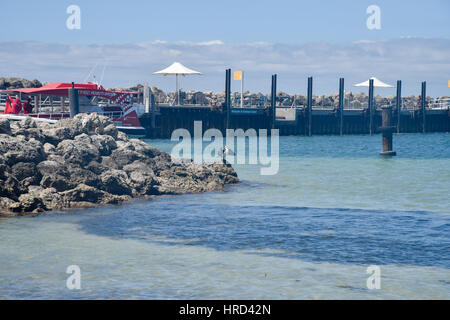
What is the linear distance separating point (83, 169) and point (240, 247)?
7.79 meters

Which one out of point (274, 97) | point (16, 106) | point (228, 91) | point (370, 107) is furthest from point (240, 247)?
point (370, 107)

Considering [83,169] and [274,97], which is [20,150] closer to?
[83,169]

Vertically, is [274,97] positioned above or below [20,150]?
above

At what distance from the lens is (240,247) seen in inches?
503

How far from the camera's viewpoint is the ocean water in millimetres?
9828

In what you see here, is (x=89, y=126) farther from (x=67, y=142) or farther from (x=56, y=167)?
(x=56, y=167)

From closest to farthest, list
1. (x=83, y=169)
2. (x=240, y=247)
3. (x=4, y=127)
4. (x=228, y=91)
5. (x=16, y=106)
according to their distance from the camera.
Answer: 1. (x=240, y=247)
2. (x=83, y=169)
3. (x=4, y=127)
4. (x=16, y=106)
5. (x=228, y=91)

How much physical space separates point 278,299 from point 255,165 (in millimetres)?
22632

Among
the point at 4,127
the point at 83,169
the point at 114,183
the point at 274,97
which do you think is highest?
Answer: the point at 274,97

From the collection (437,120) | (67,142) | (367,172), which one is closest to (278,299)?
(67,142)

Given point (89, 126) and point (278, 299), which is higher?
point (89, 126)

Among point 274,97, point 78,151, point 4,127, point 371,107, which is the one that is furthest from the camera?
point 371,107

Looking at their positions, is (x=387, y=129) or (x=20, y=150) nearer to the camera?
(x=20, y=150)
